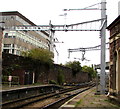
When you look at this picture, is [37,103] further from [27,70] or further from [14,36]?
[14,36]

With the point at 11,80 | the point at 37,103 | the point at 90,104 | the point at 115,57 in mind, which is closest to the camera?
the point at 90,104

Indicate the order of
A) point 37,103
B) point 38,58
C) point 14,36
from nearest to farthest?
1. point 37,103
2. point 38,58
3. point 14,36

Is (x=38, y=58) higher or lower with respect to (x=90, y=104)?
higher

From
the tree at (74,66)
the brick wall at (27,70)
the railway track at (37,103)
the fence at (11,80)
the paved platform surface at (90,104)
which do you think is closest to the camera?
the paved platform surface at (90,104)

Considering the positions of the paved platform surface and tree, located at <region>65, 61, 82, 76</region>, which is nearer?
the paved platform surface

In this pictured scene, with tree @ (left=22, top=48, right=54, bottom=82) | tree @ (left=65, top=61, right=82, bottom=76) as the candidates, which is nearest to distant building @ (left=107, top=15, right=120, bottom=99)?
tree @ (left=22, top=48, right=54, bottom=82)

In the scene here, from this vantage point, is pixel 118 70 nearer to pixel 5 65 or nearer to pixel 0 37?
pixel 5 65

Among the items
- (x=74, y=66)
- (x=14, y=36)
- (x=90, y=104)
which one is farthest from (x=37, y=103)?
(x=14, y=36)

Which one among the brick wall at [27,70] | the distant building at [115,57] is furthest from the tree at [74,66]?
the distant building at [115,57]

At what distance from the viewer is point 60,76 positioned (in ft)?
128

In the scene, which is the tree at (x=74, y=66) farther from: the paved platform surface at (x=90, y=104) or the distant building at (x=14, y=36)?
the paved platform surface at (x=90, y=104)

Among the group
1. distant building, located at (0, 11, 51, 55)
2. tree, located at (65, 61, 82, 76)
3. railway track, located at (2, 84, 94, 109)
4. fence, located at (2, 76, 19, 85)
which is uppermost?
distant building, located at (0, 11, 51, 55)

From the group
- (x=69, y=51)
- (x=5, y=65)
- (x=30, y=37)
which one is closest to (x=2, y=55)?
(x=5, y=65)

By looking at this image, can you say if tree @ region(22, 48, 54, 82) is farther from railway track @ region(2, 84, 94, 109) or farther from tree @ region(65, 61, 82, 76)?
tree @ region(65, 61, 82, 76)
